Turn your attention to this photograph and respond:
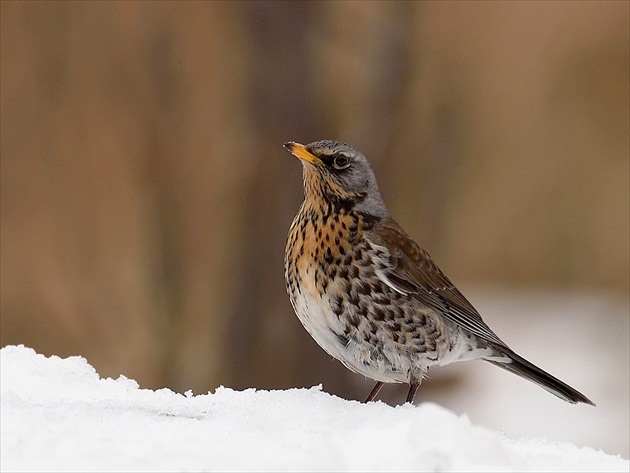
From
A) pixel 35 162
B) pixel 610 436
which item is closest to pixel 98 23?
pixel 35 162

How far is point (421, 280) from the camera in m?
4.39

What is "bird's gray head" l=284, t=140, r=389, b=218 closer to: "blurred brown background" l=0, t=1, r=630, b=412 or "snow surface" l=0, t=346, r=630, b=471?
"snow surface" l=0, t=346, r=630, b=471

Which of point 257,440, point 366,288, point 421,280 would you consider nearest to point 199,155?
point 421,280

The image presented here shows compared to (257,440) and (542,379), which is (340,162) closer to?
(542,379)

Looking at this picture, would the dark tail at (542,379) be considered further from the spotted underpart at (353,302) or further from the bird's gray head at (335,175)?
the bird's gray head at (335,175)

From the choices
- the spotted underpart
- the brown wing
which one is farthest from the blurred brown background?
the spotted underpart

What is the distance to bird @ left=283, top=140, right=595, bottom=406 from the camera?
4.06 metres

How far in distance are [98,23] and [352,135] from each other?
7.92 feet

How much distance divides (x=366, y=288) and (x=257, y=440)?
169 centimetres

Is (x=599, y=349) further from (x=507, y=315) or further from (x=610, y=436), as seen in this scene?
(x=610, y=436)

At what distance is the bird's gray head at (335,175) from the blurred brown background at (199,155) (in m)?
2.38

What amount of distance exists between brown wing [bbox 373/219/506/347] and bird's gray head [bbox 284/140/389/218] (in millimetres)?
151

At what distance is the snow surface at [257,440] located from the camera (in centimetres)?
220

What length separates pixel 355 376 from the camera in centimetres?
697
